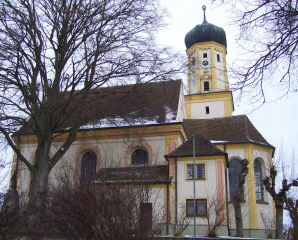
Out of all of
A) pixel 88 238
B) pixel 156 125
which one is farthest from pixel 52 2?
pixel 88 238

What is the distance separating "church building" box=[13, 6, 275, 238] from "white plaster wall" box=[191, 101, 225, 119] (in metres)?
8.96

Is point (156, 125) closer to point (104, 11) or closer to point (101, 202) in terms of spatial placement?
point (104, 11)

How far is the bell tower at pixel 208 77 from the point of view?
36531 mm

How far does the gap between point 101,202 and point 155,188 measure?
1073 cm

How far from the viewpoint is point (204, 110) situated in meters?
36.7

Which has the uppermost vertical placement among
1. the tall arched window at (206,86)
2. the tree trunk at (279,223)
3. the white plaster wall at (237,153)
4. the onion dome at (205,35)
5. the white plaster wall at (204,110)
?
the onion dome at (205,35)

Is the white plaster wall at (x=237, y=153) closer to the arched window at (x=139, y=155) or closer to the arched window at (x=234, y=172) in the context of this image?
the arched window at (x=234, y=172)

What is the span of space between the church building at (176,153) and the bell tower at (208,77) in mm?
9157

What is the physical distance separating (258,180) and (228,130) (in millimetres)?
3835

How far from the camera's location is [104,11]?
1739 centimetres

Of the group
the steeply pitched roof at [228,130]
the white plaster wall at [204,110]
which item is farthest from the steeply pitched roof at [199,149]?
the white plaster wall at [204,110]

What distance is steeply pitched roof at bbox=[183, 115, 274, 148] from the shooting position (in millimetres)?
24719

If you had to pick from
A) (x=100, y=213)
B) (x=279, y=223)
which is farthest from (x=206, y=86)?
(x=100, y=213)

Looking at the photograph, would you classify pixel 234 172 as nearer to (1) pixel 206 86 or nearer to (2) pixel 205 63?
(1) pixel 206 86
